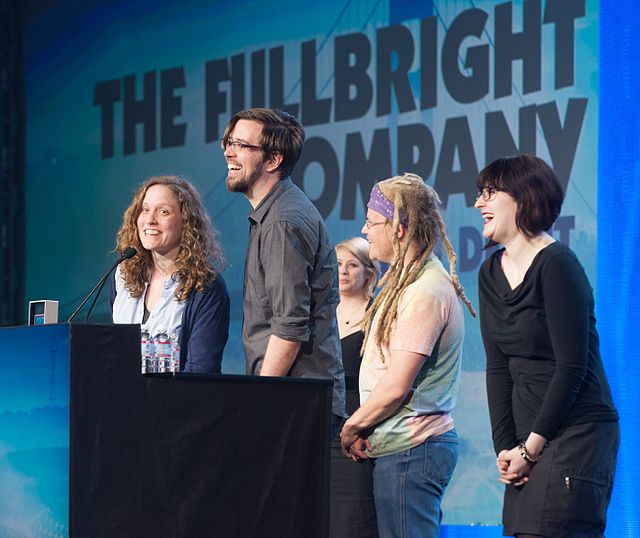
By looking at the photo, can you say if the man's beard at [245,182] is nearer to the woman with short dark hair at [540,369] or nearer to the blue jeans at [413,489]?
the woman with short dark hair at [540,369]

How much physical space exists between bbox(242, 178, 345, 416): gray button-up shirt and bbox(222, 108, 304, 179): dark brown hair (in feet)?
0.40

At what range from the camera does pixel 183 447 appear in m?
2.08

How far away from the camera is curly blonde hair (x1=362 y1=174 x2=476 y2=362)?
2.79 metres

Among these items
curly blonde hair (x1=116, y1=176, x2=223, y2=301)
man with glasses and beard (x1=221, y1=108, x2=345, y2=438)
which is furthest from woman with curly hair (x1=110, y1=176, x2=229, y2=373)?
man with glasses and beard (x1=221, y1=108, x2=345, y2=438)

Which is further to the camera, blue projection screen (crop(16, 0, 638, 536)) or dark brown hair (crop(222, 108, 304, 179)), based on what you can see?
blue projection screen (crop(16, 0, 638, 536))

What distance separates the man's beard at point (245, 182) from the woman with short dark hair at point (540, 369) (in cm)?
64

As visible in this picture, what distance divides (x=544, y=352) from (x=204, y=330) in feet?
3.18

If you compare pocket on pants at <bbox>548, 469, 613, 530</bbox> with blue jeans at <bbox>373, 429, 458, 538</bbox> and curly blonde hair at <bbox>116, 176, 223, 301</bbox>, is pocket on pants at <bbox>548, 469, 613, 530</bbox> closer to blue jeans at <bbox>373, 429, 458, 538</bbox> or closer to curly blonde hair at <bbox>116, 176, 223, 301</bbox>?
blue jeans at <bbox>373, 429, 458, 538</bbox>

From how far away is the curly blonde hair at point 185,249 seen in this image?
3.00 meters

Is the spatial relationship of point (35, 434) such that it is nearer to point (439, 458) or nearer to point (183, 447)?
point (183, 447)

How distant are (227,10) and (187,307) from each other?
353cm

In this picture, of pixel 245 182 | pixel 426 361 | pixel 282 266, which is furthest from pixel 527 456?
pixel 245 182

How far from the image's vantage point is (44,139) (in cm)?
668

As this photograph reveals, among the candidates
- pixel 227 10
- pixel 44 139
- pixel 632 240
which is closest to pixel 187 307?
pixel 632 240
